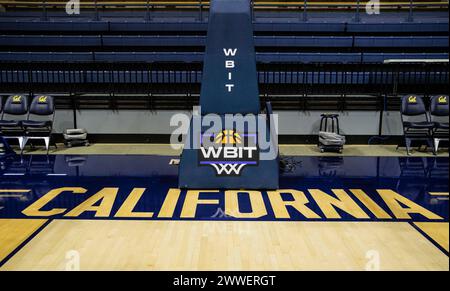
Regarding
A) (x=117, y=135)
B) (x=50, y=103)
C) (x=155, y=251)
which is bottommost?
(x=155, y=251)

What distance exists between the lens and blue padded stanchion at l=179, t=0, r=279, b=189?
5305 millimetres

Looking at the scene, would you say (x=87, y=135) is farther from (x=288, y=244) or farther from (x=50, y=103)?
(x=288, y=244)

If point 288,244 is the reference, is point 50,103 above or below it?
above

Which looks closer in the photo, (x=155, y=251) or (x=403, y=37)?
(x=155, y=251)

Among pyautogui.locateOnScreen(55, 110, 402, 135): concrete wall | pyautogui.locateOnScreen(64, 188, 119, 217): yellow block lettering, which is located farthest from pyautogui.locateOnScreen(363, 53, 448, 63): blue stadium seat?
pyautogui.locateOnScreen(64, 188, 119, 217): yellow block lettering

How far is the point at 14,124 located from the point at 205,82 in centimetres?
427

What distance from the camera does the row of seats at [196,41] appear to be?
438 inches

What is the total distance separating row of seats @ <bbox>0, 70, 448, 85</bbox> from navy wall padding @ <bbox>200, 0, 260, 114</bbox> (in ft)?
12.9

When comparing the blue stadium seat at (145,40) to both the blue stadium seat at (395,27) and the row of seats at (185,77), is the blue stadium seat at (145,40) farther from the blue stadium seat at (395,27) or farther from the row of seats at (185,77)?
the blue stadium seat at (395,27)

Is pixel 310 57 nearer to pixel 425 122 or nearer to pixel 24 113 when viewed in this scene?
pixel 425 122

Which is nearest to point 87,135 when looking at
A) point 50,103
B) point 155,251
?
point 50,103

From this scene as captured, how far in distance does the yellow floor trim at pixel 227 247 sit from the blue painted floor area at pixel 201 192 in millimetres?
300

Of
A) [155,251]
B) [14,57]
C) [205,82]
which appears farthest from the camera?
[14,57]

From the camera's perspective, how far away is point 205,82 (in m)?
5.43
